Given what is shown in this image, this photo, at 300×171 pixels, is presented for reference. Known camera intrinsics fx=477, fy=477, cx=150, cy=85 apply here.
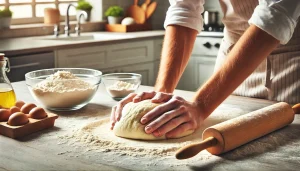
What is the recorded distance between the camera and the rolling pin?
993 millimetres

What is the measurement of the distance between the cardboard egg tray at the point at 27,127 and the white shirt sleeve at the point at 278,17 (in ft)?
2.04

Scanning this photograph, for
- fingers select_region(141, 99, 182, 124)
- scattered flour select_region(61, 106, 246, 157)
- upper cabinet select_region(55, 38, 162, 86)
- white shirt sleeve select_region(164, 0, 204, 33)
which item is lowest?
upper cabinet select_region(55, 38, 162, 86)

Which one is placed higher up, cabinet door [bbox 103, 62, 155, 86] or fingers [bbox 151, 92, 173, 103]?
fingers [bbox 151, 92, 173, 103]

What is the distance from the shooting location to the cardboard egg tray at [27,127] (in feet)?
3.82

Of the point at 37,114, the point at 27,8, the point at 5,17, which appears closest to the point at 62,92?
the point at 37,114

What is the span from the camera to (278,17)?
1.32m

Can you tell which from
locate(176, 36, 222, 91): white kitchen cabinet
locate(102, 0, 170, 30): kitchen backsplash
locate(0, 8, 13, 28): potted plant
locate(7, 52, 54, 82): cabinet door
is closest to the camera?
locate(7, 52, 54, 82): cabinet door

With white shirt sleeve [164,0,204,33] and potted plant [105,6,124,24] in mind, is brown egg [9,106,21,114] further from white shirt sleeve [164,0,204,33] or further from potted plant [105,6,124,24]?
potted plant [105,6,124,24]

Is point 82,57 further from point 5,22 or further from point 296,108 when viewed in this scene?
point 296,108

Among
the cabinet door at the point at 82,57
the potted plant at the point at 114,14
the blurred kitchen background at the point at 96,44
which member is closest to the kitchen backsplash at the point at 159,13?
the blurred kitchen background at the point at 96,44

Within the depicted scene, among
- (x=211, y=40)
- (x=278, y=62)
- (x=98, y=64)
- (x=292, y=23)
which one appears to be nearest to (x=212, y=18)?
(x=211, y=40)

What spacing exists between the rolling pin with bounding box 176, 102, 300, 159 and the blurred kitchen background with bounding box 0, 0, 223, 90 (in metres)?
1.87

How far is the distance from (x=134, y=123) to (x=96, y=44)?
2.13 meters

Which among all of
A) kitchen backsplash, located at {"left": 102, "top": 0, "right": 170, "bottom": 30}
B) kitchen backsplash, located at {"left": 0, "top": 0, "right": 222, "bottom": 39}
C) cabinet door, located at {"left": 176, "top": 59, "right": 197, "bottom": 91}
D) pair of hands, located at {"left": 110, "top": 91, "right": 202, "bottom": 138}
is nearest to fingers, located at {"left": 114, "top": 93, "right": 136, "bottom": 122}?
pair of hands, located at {"left": 110, "top": 91, "right": 202, "bottom": 138}
